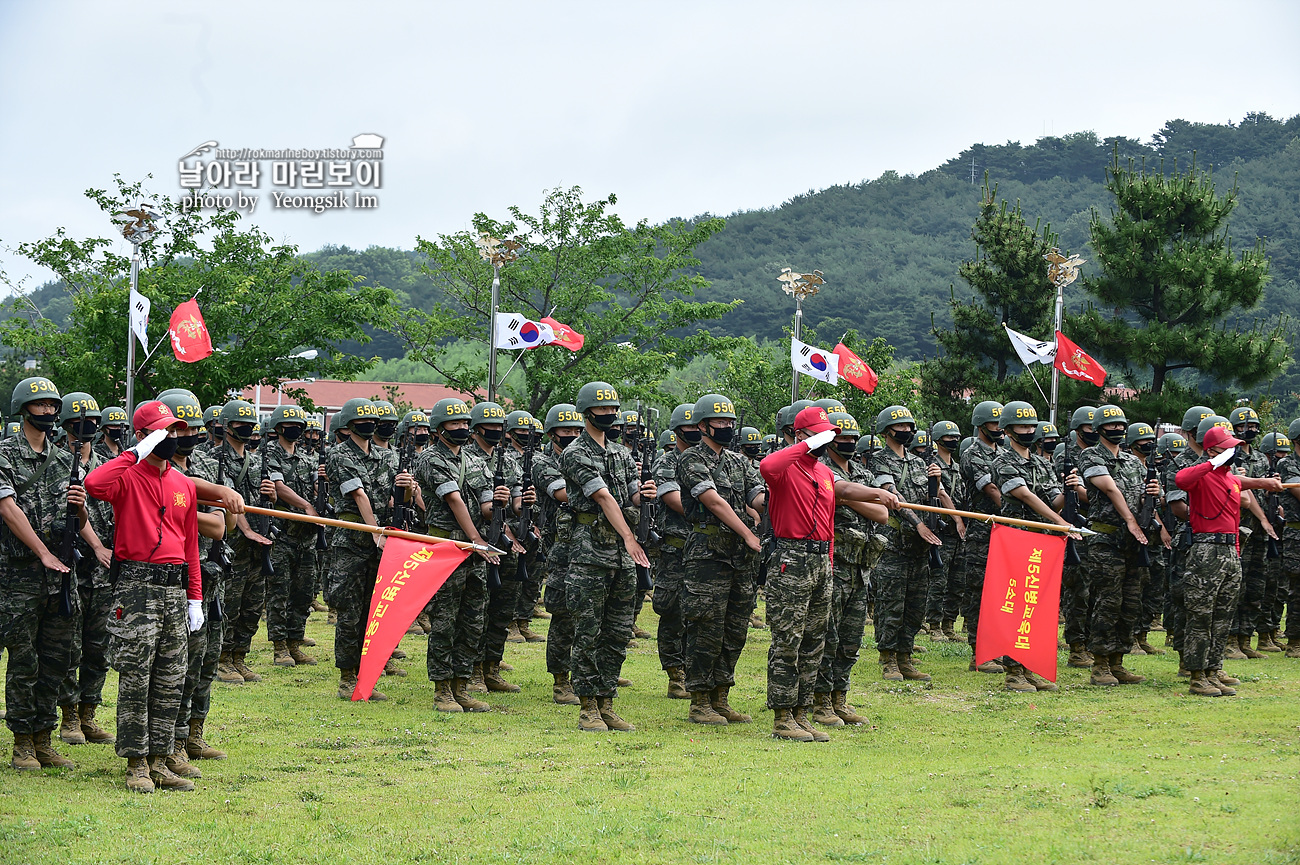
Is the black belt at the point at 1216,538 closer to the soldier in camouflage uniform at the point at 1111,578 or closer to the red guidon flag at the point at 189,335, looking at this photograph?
the soldier in camouflage uniform at the point at 1111,578

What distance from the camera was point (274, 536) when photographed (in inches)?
532

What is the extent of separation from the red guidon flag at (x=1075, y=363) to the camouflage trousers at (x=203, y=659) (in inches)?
716

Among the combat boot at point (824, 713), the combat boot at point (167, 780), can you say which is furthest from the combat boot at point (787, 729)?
the combat boot at point (167, 780)

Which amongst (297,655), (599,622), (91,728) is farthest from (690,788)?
(297,655)

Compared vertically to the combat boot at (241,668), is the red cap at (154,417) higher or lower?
higher

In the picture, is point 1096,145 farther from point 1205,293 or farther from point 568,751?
point 568,751

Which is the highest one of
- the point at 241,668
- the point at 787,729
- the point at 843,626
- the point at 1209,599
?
the point at 1209,599

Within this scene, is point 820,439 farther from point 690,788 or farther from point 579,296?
point 579,296

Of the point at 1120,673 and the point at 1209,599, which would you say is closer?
the point at 1209,599

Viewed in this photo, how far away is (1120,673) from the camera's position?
12.4m

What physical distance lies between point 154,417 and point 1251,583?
12.7 m

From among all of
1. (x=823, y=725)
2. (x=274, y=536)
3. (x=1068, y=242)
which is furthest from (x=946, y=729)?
(x=1068, y=242)

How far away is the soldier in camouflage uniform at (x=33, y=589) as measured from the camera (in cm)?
805

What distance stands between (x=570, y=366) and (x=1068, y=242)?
56.9 m
